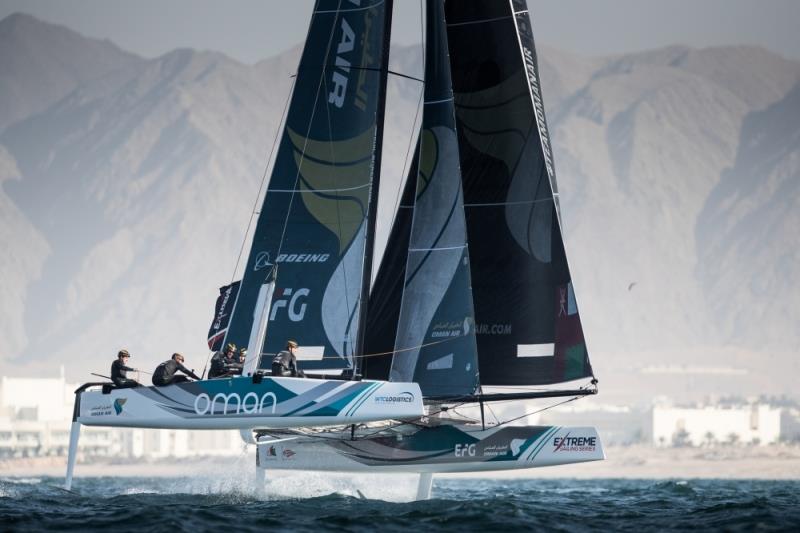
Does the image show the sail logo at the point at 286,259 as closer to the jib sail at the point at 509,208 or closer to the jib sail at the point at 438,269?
the jib sail at the point at 438,269

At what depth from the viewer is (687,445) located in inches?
4754

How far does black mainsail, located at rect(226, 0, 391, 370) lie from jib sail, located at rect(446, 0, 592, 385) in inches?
95.9

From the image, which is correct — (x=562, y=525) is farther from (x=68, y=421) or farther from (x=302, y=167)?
(x=68, y=421)

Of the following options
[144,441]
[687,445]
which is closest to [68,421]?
[144,441]

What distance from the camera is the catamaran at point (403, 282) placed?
975 inches

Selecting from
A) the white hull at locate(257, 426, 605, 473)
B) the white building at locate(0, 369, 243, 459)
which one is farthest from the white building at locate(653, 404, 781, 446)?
the white hull at locate(257, 426, 605, 473)

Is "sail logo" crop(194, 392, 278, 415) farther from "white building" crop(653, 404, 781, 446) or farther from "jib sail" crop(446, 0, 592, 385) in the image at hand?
"white building" crop(653, 404, 781, 446)

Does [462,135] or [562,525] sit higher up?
[462,135]

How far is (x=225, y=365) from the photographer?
2516 centimetres

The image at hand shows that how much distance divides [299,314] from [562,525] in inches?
252

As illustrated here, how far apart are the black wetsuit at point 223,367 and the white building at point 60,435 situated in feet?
290

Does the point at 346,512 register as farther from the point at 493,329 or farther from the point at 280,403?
the point at 493,329

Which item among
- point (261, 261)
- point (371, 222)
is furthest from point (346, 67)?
point (261, 261)

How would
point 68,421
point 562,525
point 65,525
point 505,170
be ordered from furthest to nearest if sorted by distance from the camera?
point 68,421 → point 505,170 → point 562,525 → point 65,525
